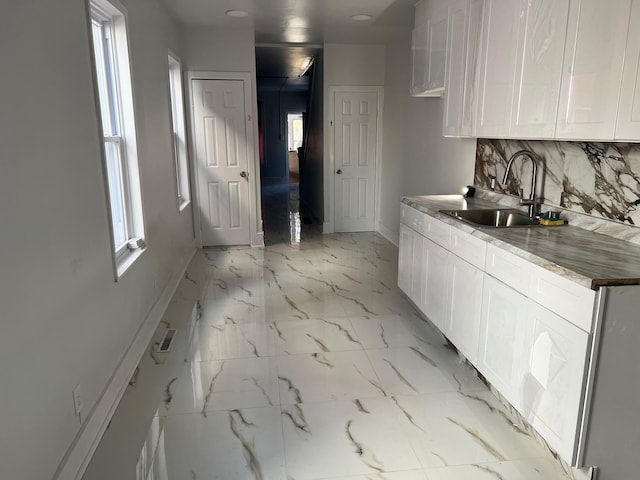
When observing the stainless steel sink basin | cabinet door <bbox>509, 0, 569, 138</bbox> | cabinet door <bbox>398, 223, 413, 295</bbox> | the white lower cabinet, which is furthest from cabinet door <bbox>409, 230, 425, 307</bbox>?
cabinet door <bbox>509, 0, 569, 138</bbox>

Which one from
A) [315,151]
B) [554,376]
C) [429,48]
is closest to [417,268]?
[554,376]

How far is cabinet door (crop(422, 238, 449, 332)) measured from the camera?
2961mm

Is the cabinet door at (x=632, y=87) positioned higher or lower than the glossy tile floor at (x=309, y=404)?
higher

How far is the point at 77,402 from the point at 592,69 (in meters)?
2.75

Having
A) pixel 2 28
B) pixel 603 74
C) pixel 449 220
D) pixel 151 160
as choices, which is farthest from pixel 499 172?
pixel 2 28

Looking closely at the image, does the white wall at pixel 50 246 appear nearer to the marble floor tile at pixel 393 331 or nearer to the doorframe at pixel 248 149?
the marble floor tile at pixel 393 331

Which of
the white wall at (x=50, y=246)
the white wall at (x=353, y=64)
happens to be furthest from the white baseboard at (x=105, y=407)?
the white wall at (x=353, y=64)

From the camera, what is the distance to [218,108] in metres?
5.63

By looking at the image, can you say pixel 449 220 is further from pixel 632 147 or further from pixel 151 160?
pixel 151 160

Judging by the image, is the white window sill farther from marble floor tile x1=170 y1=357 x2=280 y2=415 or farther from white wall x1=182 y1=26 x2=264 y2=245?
white wall x1=182 y1=26 x2=264 y2=245

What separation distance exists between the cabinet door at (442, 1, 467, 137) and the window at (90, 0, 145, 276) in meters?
2.30

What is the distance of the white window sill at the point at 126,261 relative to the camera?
2759 millimetres

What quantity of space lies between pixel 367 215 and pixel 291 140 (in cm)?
1005

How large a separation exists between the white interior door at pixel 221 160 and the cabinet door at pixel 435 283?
326 centimetres
